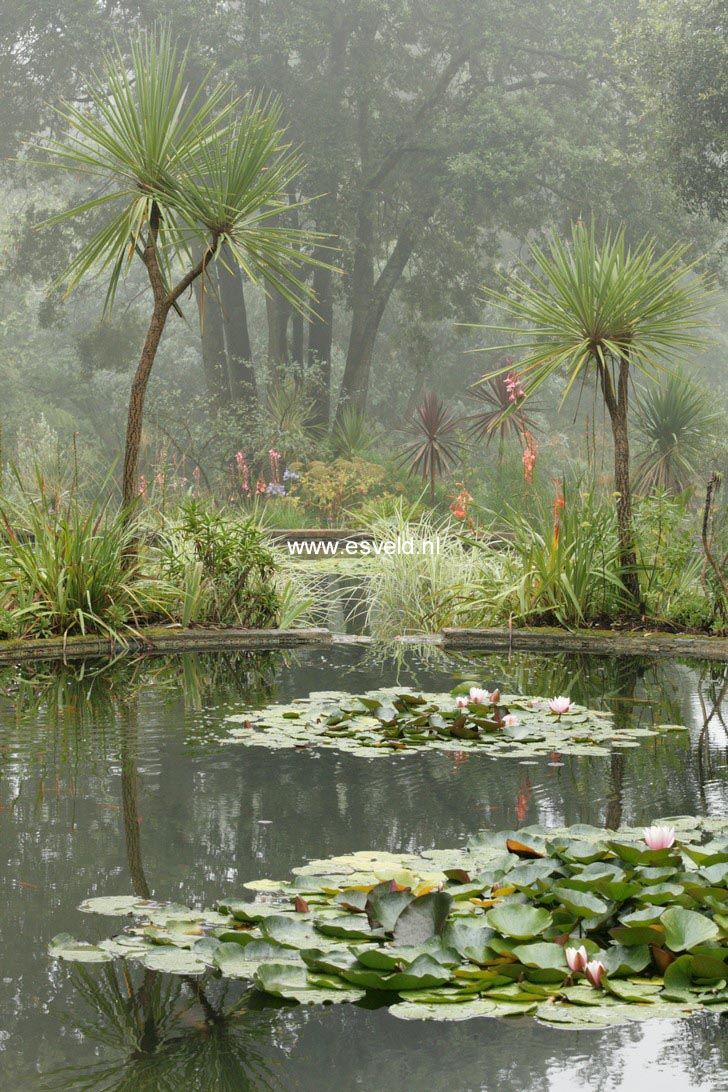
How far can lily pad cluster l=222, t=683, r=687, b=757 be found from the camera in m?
5.19

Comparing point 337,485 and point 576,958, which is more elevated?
point 337,485

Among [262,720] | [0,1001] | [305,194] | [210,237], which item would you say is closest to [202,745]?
[262,720]

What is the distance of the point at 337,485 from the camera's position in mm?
19344

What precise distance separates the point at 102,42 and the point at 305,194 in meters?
4.24

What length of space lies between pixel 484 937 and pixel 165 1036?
701mm

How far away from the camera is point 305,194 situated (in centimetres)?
2295

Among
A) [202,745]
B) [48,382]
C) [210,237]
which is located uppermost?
[48,382]

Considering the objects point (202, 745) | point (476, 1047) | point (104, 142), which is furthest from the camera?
point (104, 142)

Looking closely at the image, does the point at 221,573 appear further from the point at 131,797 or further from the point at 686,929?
→ the point at 686,929

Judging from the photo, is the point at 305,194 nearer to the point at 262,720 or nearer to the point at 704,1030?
the point at 262,720

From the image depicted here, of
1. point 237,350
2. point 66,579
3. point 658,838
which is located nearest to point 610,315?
point 66,579

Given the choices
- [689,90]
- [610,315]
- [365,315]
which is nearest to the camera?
[610,315]

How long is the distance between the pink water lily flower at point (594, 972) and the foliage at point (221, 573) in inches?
237

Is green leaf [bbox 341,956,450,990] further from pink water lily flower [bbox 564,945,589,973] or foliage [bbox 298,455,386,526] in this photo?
foliage [bbox 298,455,386,526]
